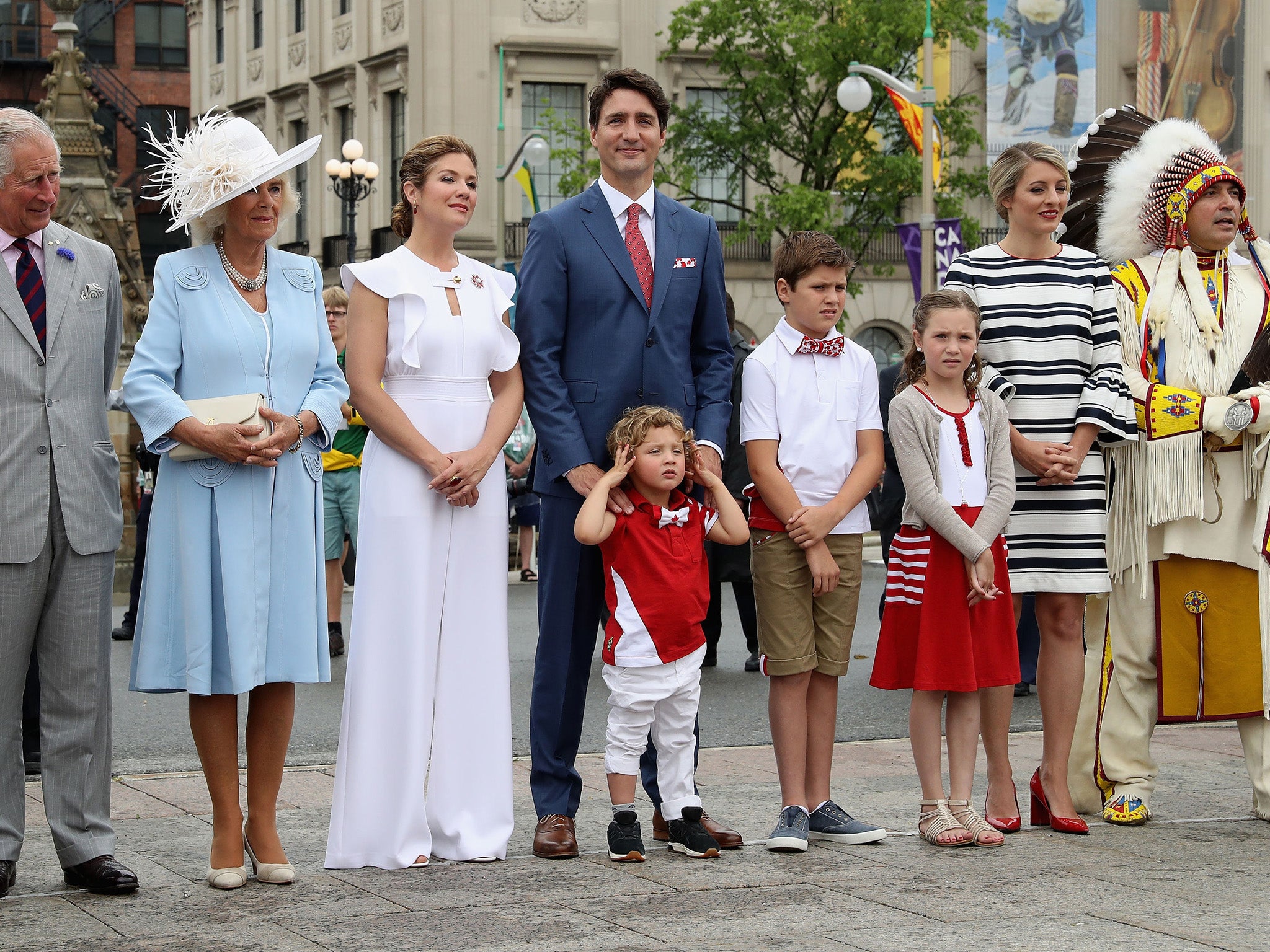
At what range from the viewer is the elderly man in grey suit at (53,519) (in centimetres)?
518

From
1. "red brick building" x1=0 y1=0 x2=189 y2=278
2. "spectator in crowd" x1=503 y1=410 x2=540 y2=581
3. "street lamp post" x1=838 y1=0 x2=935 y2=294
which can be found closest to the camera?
"spectator in crowd" x1=503 y1=410 x2=540 y2=581

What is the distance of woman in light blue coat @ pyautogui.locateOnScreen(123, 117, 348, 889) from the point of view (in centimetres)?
527

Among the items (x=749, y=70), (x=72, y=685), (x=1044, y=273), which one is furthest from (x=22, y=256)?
(x=749, y=70)

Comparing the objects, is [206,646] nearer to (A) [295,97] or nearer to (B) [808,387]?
(B) [808,387]

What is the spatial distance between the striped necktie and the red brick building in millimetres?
54459

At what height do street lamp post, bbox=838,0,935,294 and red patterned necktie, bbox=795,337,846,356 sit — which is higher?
street lamp post, bbox=838,0,935,294

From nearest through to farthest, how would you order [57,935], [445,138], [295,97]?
[57,935] < [445,138] < [295,97]

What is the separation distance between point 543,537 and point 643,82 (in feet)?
5.19

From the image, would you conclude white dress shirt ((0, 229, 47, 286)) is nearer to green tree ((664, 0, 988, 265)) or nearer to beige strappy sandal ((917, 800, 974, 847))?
beige strappy sandal ((917, 800, 974, 847))

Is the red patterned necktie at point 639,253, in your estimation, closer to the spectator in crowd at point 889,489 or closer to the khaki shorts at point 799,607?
the khaki shorts at point 799,607

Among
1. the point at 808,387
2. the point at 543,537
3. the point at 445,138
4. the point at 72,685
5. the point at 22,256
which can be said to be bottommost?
the point at 72,685

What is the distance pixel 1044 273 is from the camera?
20.4ft

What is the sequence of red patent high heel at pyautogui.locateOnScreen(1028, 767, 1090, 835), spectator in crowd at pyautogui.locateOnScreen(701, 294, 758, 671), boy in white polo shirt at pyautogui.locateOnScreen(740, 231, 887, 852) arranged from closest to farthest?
boy in white polo shirt at pyautogui.locateOnScreen(740, 231, 887, 852), red patent high heel at pyautogui.locateOnScreen(1028, 767, 1090, 835), spectator in crowd at pyautogui.locateOnScreen(701, 294, 758, 671)

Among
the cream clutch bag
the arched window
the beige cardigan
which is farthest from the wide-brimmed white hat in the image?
the arched window
